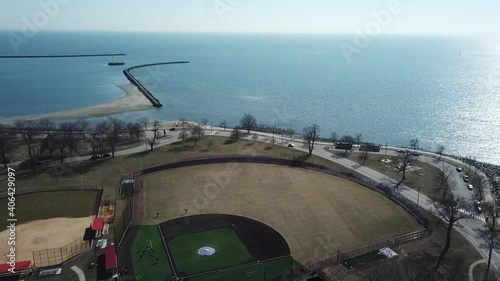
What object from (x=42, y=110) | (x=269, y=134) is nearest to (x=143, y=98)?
(x=42, y=110)

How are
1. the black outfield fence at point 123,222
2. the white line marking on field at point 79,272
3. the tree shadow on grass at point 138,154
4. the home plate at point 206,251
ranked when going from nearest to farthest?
the white line marking on field at point 79,272, the home plate at point 206,251, the black outfield fence at point 123,222, the tree shadow on grass at point 138,154

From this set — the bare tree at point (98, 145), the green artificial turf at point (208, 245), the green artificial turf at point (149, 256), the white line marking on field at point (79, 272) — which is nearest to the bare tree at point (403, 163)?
the green artificial turf at point (208, 245)

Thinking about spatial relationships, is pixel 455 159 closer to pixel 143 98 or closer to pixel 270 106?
pixel 270 106

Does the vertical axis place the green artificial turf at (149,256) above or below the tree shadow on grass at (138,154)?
below

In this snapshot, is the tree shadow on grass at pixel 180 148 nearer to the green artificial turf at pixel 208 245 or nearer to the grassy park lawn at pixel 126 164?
the grassy park lawn at pixel 126 164

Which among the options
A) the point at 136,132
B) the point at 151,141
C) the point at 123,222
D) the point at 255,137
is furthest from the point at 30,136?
the point at 255,137

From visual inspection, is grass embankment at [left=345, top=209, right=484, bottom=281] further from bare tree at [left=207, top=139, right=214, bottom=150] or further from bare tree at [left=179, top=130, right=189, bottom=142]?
bare tree at [left=179, top=130, right=189, bottom=142]
